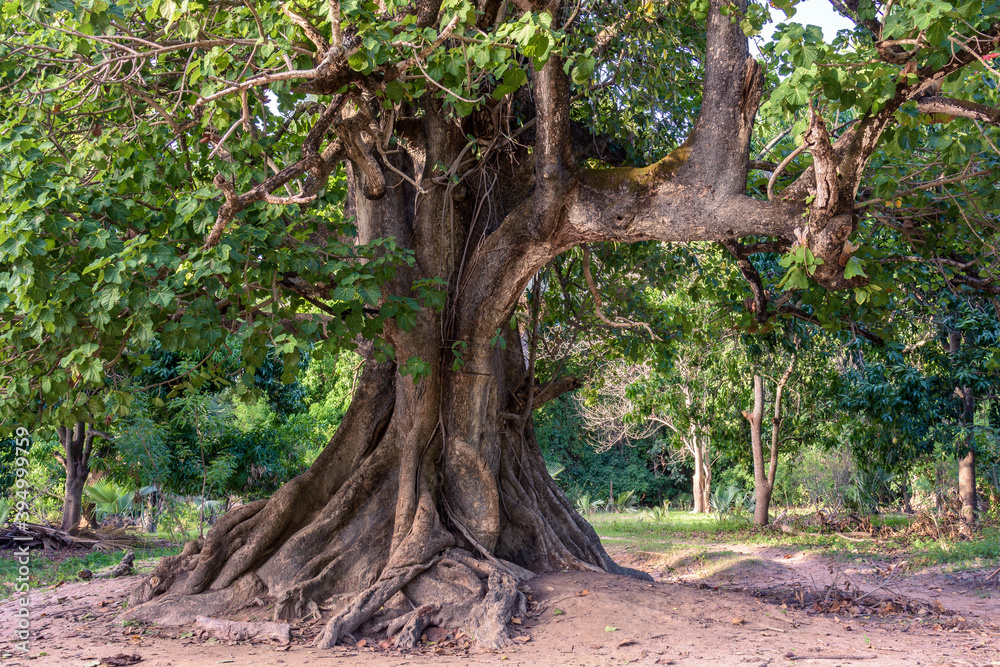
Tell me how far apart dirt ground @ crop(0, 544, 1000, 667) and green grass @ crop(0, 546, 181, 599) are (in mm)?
1299

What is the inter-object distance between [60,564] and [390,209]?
7.41 m

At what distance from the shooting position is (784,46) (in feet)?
12.5

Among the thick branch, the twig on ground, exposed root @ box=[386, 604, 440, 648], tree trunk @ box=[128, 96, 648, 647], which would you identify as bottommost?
exposed root @ box=[386, 604, 440, 648]

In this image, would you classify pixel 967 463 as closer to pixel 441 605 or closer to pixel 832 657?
pixel 832 657

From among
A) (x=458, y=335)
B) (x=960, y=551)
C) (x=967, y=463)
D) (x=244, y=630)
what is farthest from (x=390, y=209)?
(x=967, y=463)

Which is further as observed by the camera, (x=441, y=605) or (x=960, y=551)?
(x=960, y=551)

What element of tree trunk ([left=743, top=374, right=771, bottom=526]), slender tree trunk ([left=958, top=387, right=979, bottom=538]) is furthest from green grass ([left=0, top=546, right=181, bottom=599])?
slender tree trunk ([left=958, top=387, right=979, bottom=538])

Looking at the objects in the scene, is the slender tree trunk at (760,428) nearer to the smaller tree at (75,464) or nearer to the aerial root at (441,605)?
the aerial root at (441,605)

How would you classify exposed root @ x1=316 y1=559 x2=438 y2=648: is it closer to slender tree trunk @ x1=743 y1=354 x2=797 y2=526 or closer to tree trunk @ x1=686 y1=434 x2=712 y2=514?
slender tree trunk @ x1=743 y1=354 x2=797 y2=526

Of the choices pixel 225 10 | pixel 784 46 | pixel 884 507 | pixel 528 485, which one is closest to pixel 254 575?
pixel 528 485

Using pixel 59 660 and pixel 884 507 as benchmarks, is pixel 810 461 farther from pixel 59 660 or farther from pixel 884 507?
pixel 59 660

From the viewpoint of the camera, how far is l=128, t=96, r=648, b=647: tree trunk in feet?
18.9

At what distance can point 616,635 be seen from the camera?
4.92 m

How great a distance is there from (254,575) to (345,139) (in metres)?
3.80
